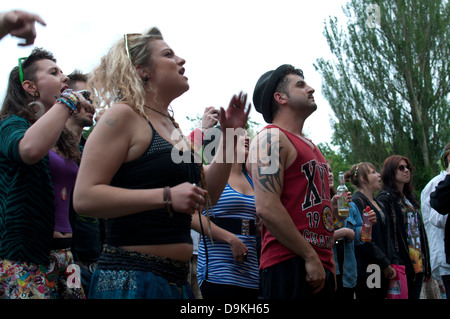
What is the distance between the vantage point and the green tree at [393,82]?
2091cm

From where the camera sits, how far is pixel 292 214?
123 inches

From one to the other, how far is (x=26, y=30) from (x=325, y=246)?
212 cm

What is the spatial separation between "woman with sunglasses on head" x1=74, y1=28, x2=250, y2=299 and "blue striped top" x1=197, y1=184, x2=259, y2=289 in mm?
1288

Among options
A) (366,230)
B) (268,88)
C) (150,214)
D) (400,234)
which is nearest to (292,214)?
(268,88)

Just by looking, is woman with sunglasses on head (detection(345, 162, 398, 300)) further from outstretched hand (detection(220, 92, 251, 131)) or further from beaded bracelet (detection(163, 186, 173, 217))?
beaded bracelet (detection(163, 186, 173, 217))

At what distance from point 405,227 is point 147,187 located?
4981 mm

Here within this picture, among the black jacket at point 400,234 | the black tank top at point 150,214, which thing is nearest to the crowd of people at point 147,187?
the black tank top at point 150,214

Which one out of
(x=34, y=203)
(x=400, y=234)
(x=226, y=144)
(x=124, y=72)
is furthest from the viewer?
(x=400, y=234)

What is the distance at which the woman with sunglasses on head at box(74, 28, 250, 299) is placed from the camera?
1.99m

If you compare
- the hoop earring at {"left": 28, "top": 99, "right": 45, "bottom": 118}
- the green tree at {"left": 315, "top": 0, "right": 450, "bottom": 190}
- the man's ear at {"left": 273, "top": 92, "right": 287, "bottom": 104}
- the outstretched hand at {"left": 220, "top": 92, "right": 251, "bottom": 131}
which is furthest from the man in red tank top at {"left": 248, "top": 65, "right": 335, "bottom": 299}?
the green tree at {"left": 315, "top": 0, "right": 450, "bottom": 190}

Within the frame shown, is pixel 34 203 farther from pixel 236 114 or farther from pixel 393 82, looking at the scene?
pixel 393 82
